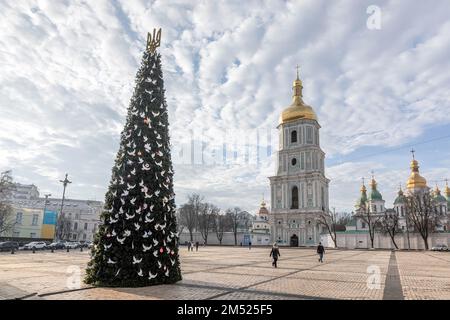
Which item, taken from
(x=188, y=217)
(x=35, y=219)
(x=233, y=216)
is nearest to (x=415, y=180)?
(x=233, y=216)

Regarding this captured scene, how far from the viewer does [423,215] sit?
55938 mm

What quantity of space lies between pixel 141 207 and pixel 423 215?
56224mm

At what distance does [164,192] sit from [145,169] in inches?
44.1

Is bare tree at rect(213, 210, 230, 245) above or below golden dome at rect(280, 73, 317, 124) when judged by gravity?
below

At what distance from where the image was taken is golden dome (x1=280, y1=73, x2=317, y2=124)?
2761 inches

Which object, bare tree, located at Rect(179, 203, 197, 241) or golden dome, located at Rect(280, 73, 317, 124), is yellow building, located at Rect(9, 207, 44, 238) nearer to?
bare tree, located at Rect(179, 203, 197, 241)

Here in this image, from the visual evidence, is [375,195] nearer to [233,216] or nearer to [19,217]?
[233,216]

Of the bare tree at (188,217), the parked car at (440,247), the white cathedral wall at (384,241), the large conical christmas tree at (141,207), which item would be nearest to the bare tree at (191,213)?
the bare tree at (188,217)

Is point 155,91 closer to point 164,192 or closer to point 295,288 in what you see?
point 164,192

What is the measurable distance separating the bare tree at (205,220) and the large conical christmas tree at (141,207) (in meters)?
67.2

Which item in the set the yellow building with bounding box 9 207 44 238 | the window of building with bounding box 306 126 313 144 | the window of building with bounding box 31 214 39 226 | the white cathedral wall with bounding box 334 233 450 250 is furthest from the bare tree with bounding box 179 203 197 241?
the white cathedral wall with bounding box 334 233 450 250

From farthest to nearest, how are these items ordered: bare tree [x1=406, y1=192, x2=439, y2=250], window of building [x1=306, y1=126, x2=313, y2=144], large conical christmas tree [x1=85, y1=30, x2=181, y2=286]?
window of building [x1=306, y1=126, x2=313, y2=144], bare tree [x1=406, y1=192, x2=439, y2=250], large conical christmas tree [x1=85, y1=30, x2=181, y2=286]
